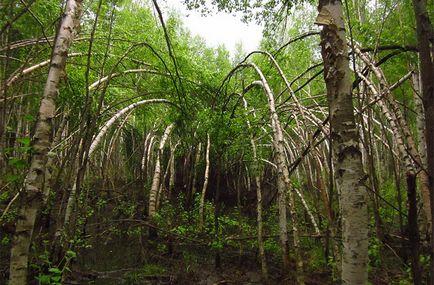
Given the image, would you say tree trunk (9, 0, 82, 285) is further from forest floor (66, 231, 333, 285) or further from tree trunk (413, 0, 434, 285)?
forest floor (66, 231, 333, 285)

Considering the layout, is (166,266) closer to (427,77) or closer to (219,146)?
(219,146)

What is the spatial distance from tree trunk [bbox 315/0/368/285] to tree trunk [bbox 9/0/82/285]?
1902mm

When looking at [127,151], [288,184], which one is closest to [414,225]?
[288,184]

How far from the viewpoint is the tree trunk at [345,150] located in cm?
179

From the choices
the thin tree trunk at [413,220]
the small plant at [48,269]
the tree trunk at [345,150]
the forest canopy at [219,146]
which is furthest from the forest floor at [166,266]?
the tree trunk at [345,150]

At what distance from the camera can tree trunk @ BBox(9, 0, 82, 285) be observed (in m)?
2.13

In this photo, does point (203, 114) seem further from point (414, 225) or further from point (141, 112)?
point (414, 225)

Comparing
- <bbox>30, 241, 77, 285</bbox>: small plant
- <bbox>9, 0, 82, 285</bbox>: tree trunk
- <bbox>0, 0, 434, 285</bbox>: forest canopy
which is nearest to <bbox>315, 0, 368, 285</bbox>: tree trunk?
<bbox>0, 0, 434, 285</bbox>: forest canopy

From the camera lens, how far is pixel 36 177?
218 cm

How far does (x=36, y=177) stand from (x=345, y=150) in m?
2.04

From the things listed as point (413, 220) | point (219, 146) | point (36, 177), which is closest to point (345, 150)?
point (413, 220)

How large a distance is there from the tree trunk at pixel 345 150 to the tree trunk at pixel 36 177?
6.24ft

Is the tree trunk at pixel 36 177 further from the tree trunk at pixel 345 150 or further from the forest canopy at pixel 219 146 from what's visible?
the tree trunk at pixel 345 150

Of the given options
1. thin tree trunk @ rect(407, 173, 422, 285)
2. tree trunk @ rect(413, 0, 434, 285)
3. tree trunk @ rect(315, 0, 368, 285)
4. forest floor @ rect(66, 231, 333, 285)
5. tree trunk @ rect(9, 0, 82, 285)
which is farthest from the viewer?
forest floor @ rect(66, 231, 333, 285)
